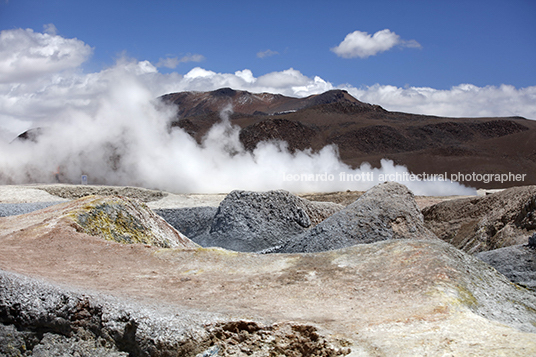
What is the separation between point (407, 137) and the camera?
214 ft

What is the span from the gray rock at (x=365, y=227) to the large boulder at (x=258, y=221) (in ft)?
6.57

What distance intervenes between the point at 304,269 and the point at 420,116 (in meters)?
83.2

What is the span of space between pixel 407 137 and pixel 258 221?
182 ft

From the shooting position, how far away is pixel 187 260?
5.97 meters

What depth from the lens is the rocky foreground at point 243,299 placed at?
3.62 meters

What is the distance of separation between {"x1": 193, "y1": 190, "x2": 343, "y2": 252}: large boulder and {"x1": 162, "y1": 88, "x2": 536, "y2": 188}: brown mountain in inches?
1108

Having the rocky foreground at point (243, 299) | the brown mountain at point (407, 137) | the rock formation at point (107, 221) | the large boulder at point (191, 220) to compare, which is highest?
the brown mountain at point (407, 137)

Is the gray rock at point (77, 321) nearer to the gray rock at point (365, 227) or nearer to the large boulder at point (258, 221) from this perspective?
the gray rock at point (365, 227)

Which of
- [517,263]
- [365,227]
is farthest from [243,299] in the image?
[365,227]

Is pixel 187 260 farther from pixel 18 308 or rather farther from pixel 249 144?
pixel 249 144

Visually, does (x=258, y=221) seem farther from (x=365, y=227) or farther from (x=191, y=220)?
(x=365, y=227)

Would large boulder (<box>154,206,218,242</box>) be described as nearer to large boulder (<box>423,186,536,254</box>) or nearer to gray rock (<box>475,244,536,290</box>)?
large boulder (<box>423,186,536,254</box>)

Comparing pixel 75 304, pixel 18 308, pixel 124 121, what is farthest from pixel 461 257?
pixel 124 121

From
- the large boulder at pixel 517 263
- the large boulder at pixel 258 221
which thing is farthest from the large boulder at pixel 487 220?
the large boulder at pixel 258 221
